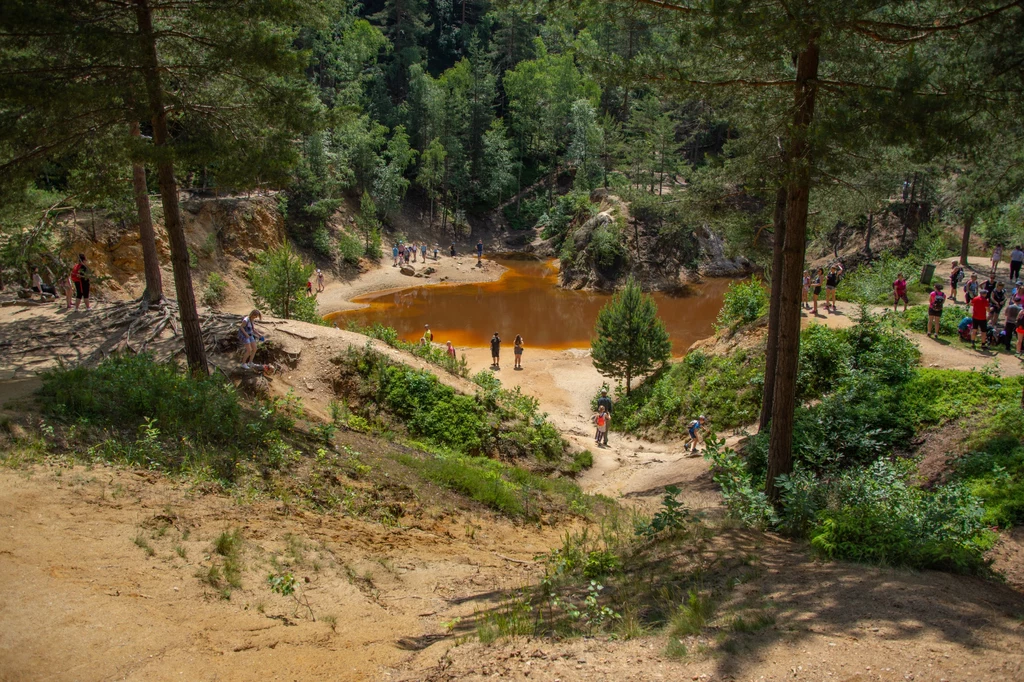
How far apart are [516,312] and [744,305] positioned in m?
17.6

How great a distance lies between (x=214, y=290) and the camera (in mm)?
29750

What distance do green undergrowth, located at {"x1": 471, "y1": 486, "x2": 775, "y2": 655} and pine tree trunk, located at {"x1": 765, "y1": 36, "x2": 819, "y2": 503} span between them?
1.93 meters

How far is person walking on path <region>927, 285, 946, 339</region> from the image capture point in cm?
1644

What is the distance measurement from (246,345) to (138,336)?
2.79 metres

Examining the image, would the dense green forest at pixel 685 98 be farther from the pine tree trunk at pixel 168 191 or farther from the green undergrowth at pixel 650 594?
the green undergrowth at pixel 650 594

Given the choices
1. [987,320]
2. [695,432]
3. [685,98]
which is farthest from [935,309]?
[685,98]

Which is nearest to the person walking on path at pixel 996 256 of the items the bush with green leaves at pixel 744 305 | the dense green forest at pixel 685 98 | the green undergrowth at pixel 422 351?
the bush with green leaves at pixel 744 305

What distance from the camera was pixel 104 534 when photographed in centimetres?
636

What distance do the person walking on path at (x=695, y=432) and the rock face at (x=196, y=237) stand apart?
58.2 ft

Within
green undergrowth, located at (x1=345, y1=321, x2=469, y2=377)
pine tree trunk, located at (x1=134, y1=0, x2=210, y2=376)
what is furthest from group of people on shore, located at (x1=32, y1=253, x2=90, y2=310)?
green undergrowth, located at (x1=345, y1=321, x2=469, y2=377)

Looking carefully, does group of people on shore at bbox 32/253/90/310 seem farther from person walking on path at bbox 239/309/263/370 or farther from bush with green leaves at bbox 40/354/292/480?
bush with green leaves at bbox 40/354/292/480

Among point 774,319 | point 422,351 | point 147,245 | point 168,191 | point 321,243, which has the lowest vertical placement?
point 422,351

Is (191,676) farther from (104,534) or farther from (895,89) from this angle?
(895,89)

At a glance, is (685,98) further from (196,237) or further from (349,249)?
(349,249)
